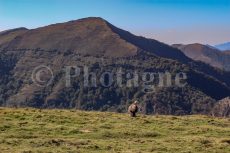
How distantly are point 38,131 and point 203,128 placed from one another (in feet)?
41.4

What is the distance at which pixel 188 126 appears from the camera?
111 feet

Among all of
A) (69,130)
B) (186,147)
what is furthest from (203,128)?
(69,130)

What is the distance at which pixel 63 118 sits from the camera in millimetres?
33281

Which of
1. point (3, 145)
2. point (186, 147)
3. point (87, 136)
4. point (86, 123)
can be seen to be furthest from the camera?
point (86, 123)

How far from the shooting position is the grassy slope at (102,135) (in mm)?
23438

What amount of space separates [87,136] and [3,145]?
6.19 metres

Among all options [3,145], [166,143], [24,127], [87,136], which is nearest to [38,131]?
[24,127]

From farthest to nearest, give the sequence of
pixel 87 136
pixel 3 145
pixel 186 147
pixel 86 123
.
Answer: pixel 86 123
pixel 87 136
pixel 186 147
pixel 3 145

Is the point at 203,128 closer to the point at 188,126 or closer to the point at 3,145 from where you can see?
the point at 188,126

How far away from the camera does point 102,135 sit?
90.1 feet

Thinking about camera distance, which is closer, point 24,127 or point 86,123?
point 24,127

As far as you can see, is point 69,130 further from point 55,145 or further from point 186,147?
point 186,147

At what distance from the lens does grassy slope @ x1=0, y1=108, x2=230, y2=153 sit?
2344cm

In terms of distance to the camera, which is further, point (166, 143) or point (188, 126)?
point (188, 126)
